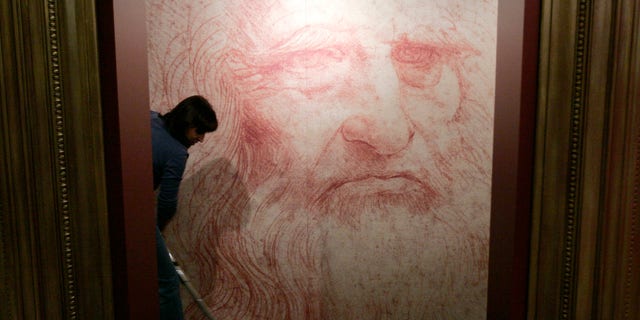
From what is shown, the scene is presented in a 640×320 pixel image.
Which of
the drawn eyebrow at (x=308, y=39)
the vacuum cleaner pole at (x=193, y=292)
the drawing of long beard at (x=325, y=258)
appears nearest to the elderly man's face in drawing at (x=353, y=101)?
the drawn eyebrow at (x=308, y=39)

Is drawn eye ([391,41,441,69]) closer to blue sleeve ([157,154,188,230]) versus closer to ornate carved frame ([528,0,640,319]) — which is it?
blue sleeve ([157,154,188,230])

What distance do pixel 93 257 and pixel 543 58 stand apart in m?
0.77

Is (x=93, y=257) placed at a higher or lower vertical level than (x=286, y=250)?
higher

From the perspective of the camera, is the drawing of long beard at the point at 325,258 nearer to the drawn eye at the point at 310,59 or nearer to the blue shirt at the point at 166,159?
the blue shirt at the point at 166,159

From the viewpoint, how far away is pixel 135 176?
67 cm

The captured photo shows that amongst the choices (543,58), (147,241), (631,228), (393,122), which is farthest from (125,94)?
(393,122)

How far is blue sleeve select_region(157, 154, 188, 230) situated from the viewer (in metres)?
1.85

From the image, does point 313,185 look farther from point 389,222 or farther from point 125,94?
point 125,94

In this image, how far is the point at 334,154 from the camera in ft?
7.09

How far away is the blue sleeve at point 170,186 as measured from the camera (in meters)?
1.85

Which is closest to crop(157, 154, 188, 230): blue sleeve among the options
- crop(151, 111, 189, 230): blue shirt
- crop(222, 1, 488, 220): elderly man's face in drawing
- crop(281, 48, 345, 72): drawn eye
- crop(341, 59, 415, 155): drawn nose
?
crop(151, 111, 189, 230): blue shirt

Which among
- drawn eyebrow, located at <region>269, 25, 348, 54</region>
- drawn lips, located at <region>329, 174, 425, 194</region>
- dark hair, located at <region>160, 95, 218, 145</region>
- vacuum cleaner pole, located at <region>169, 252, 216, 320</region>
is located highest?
drawn eyebrow, located at <region>269, 25, 348, 54</region>

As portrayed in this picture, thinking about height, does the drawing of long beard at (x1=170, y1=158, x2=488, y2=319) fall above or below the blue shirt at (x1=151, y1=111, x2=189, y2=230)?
below

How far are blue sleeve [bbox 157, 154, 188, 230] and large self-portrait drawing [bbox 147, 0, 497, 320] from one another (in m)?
0.14
